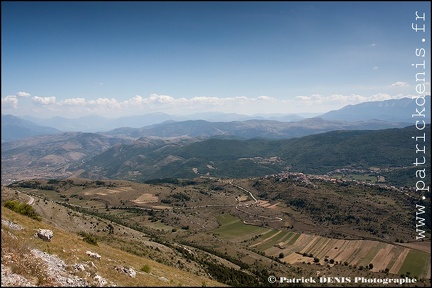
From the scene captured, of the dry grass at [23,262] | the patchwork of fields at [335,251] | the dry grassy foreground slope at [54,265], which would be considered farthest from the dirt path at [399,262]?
the dry grass at [23,262]

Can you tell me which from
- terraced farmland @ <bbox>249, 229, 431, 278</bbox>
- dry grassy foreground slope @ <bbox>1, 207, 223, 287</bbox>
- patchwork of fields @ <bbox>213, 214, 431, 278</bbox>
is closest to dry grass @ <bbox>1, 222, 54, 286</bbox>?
dry grassy foreground slope @ <bbox>1, 207, 223, 287</bbox>

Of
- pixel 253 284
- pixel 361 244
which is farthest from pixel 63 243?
pixel 361 244

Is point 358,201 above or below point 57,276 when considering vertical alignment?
below

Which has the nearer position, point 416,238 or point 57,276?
point 57,276

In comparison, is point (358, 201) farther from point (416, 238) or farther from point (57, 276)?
point (57, 276)

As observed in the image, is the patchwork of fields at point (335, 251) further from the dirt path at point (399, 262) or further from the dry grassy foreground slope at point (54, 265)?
the dry grassy foreground slope at point (54, 265)

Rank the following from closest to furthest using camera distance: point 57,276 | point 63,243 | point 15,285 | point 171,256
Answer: point 15,285 < point 57,276 < point 63,243 < point 171,256

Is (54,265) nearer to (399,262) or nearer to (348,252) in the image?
(399,262)

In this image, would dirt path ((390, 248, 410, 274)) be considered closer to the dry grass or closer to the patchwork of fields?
the patchwork of fields

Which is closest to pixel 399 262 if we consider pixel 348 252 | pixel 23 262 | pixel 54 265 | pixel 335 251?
pixel 348 252
